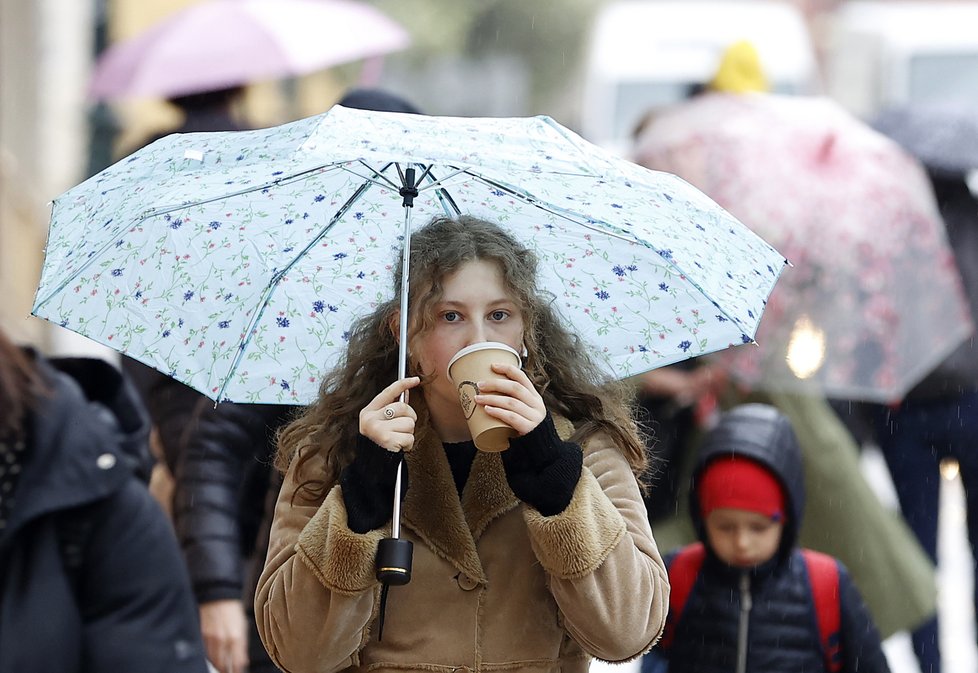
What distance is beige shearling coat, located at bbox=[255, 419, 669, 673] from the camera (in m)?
3.28

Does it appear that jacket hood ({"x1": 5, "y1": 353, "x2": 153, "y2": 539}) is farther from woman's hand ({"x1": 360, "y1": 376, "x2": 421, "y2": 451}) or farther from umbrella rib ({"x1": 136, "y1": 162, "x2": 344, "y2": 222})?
woman's hand ({"x1": 360, "y1": 376, "x2": 421, "y2": 451})

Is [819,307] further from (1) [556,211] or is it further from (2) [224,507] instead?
Result: (1) [556,211]

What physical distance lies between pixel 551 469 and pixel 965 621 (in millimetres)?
6624

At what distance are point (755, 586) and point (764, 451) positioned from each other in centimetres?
48

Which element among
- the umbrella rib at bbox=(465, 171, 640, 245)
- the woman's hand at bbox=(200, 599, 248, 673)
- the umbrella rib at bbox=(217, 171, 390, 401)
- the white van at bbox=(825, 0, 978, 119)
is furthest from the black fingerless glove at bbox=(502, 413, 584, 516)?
the white van at bbox=(825, 0, 978, 119)

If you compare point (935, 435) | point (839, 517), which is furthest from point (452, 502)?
point (935, 435)

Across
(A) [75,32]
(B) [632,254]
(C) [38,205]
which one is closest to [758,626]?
(B) [632,254]

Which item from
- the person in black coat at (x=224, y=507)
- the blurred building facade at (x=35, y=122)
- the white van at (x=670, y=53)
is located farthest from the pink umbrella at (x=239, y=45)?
the white van at (x=670, y=53)

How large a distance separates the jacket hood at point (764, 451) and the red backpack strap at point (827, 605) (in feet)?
→ 0.52

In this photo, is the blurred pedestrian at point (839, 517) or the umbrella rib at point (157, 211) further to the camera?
the blurred pedestrian at point (839, 517)

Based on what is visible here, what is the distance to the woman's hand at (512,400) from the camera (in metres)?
3.20

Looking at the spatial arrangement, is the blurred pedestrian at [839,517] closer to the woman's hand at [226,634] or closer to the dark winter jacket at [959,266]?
the dark winter jacket at [959,266]

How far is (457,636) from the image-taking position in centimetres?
344

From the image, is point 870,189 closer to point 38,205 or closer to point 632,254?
point 632,254
